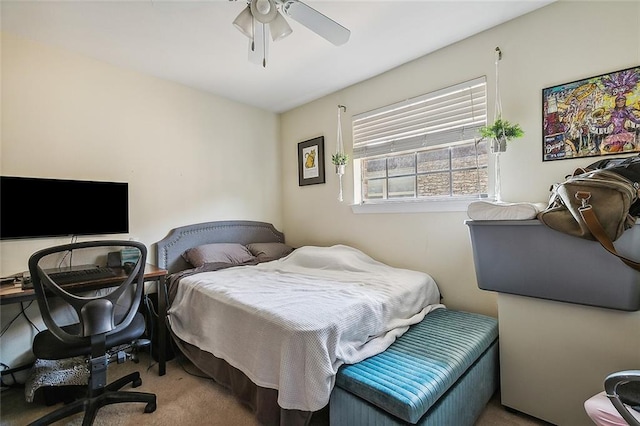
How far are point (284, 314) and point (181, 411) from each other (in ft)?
3.06

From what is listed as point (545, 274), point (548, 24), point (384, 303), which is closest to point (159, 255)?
point (384, 303)

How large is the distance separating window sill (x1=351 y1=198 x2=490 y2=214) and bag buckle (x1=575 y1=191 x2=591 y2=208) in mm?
843

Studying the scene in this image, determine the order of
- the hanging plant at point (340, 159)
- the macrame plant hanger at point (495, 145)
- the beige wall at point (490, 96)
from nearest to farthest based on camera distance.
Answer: the beige wall at point (490, 96), the macrame plant hanger at point (495, 145), the hanging plant at point (340, 159)

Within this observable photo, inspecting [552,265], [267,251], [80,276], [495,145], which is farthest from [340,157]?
[80,276]

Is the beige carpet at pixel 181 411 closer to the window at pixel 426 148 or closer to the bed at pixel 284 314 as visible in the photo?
the bed at pixel 284 314

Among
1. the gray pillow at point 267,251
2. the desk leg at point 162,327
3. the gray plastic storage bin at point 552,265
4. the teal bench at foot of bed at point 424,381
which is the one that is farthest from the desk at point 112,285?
the gray plastic storage bin at point 552,265

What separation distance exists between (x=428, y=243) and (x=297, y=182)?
5.84 ft

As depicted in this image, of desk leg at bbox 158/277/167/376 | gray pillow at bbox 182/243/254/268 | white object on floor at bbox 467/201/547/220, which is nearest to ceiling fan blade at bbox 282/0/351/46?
white object on floor at bbox 467/201/547/220

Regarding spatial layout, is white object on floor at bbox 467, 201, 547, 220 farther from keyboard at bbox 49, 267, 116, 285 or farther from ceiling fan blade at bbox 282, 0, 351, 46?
keyboard at bbox 49, 267, 116, 285

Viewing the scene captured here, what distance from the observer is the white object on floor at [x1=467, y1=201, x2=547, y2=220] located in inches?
58.3

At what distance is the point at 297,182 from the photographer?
3.60 m

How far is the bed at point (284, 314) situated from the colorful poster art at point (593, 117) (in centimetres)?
125

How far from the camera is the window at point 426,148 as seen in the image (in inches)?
Answer: 88.0

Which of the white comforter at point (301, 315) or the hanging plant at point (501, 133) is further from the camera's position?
the hanging plant at point (501, 133)
